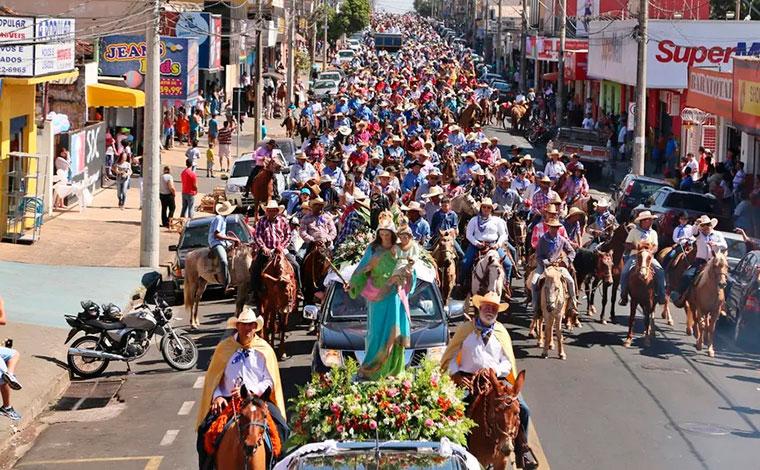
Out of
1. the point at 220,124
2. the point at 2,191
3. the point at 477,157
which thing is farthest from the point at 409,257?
the point at 220,124

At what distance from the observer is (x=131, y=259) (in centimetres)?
2998

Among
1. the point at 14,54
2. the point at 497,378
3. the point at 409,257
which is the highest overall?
the point at 14,54

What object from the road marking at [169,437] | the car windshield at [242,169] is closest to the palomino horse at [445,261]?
the road marking at [169,437]

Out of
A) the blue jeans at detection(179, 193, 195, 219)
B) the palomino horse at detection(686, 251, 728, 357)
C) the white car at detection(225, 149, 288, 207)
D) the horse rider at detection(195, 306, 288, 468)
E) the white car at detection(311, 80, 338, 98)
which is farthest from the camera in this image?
the white car at detection(311, 80, 338, 98)

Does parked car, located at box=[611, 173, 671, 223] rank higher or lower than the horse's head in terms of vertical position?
higher

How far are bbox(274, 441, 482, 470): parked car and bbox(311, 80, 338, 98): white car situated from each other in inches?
2711

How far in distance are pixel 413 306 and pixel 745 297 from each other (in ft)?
25.6

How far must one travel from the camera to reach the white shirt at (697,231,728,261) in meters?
23.7

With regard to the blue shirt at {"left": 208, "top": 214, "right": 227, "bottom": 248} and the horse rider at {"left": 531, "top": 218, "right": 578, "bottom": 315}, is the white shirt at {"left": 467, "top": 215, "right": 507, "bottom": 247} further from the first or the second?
the blue shirt at {"left": 208, "top": 214, "right": 227, "bottom": 248}

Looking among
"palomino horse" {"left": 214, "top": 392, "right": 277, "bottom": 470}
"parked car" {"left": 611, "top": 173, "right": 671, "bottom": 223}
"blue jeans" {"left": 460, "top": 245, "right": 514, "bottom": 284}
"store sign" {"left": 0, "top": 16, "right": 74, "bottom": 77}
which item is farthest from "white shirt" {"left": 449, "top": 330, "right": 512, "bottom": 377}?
"parked car" {"left": 611, "top": 173, "right": 671, "bottom": 223}

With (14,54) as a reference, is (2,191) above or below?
below

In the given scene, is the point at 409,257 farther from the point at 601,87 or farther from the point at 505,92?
the point at 505,92

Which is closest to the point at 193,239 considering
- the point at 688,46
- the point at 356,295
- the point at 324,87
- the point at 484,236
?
the point at 484,236

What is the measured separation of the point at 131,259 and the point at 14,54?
186 inches
